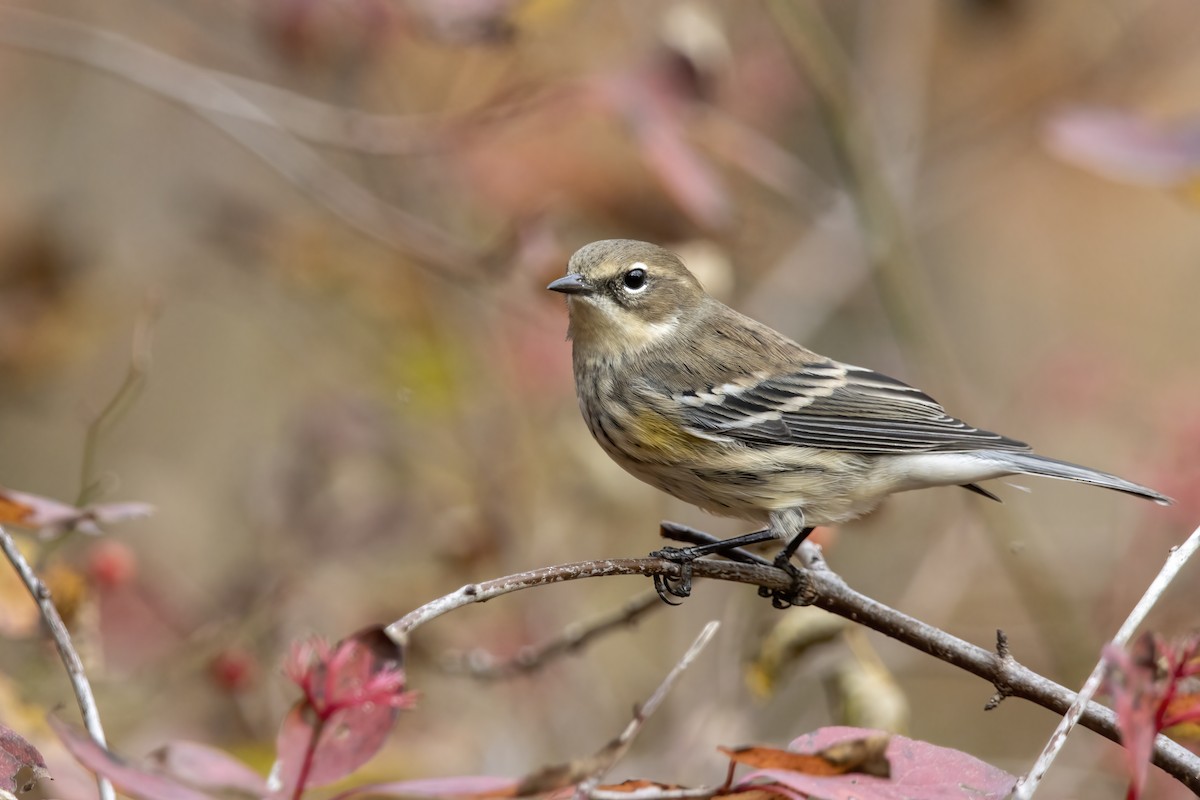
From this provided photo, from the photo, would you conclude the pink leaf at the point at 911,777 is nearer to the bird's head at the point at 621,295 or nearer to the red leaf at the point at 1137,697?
the red leaf at the point at 1137,697

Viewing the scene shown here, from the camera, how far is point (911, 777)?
58.1 inches

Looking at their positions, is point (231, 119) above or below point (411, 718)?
above

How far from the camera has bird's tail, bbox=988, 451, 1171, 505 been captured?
277cm

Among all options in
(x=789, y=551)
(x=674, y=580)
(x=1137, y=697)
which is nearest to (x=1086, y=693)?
(x=1137, y=697)

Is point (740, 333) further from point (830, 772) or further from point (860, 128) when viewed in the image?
point (830, 772)

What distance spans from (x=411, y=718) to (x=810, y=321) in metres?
2.45

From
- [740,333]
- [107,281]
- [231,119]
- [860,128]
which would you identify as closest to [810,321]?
[860,128]

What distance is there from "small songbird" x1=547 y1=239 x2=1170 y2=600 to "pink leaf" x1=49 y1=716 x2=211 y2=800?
1.79m

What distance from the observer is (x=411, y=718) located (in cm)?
372

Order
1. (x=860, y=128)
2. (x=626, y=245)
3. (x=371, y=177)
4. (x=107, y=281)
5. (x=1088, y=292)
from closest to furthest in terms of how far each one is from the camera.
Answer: (x=626, y=245) → (x=860, y=128) → (x=107, y=281) → (x=371, y=177) → (x=1088, y=292)

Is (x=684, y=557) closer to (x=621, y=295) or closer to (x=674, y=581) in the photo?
(x=674, y=581)

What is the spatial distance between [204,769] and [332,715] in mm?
137

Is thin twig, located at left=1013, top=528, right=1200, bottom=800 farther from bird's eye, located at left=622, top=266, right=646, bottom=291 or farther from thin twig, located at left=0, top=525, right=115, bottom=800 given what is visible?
bird's eye, located at left=622, top=266, right=646, bottom=291

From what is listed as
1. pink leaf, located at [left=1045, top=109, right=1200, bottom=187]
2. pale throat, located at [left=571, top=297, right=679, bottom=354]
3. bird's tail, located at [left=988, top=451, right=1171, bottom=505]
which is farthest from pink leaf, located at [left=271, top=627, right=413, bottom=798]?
pale throat, located at [left=571, top=297, right=679, bottom=354]
